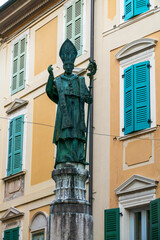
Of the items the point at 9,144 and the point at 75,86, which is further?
the point at 9,144

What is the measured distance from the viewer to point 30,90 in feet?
65.7

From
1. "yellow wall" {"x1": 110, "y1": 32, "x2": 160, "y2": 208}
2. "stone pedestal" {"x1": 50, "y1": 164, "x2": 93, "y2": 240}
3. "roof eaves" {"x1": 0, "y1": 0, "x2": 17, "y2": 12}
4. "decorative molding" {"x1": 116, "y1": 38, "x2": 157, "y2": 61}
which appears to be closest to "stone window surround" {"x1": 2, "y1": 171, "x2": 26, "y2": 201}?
"yellow wall" {"x1": 110, "y1": 32, "x2": 160, "y2": 208}

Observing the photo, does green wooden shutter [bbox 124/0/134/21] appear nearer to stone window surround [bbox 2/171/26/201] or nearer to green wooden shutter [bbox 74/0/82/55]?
green wooden shutter [bbox 74/0/82/55]

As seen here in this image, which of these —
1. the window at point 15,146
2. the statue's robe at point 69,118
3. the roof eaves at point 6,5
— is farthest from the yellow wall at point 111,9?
the statue's robe at point 69,118

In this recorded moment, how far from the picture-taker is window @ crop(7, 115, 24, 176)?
19672mm

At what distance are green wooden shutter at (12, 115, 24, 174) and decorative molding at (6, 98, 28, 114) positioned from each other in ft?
1.22

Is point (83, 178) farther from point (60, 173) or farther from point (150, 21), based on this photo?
point (150, 21)

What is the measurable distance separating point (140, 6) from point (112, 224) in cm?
515

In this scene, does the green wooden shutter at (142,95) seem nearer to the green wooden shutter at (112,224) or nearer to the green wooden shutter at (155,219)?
the green wooden shutter at (155,219)

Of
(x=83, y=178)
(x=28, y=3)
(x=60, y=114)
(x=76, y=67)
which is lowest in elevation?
(x=83, y=178)

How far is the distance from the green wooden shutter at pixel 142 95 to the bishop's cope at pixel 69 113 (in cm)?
347

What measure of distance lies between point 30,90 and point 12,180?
2.69m

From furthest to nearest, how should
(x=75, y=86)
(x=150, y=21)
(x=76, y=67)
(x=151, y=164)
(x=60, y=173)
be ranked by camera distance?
(x=76, y=67), (x=150, y=21), (x=151, y=164), (x=75, y=86), (x=60, y=173)

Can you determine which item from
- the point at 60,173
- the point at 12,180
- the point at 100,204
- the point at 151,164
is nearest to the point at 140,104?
the point at 151,164
